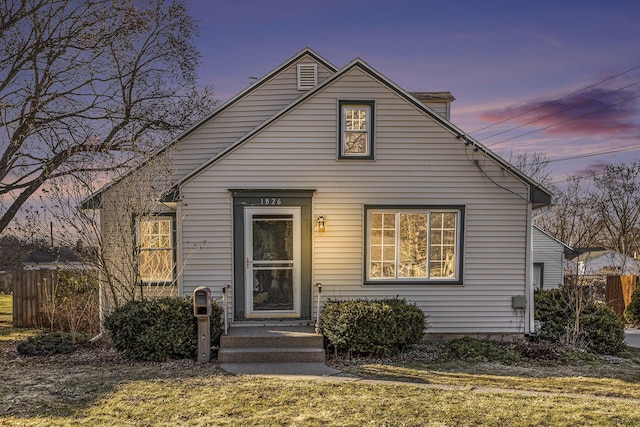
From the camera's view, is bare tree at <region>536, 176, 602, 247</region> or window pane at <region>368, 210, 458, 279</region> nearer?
window pane at <region>368, 210, 458, 279</region>

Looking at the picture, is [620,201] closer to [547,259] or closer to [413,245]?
[547,259]

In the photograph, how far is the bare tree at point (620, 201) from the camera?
29891 millimetres

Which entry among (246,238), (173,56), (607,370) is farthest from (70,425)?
(173,56)

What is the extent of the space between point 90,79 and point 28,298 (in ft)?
21.8

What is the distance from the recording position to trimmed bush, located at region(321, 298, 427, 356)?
7.78m

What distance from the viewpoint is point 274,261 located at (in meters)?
9.02

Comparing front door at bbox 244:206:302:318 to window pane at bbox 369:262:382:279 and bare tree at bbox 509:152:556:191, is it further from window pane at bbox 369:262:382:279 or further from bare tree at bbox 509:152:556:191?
bare tree at bbox 509:152:556:191

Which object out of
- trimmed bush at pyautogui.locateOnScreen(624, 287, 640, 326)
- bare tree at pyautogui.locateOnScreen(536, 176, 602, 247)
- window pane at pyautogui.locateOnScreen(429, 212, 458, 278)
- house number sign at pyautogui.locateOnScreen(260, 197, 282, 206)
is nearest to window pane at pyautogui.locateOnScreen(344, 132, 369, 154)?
house number sign at pyautogui.locateOnScreen(260, 197, 282, 206)

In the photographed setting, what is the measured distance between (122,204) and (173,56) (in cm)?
832

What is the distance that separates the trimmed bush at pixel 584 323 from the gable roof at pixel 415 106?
7.81 ft

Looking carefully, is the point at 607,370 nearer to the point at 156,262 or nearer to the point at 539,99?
the point at 156,262

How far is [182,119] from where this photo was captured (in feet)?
50.0

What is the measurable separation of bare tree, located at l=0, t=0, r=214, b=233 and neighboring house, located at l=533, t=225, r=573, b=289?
16505mm

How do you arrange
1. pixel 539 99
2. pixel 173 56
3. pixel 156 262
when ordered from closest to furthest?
pixel 156 262 < pixel 173 56 < pixel 539 99
